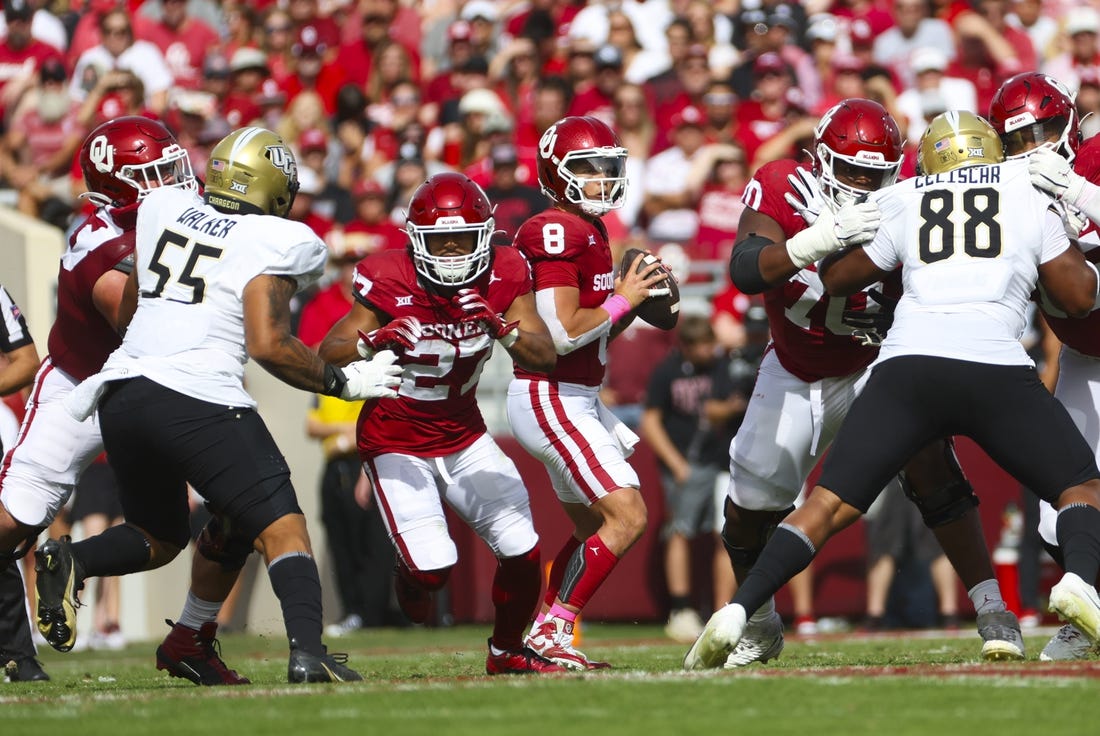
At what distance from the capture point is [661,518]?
11641 mm

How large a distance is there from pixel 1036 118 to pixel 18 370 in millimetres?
4498

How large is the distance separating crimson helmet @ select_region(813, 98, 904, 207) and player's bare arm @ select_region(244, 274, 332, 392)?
6.98ft

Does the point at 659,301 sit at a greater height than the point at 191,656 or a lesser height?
greater

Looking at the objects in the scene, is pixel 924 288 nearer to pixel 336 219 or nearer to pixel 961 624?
pixel 961 624

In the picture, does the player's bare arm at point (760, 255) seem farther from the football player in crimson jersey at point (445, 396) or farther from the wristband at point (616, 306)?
the football player in crimson jersey at point (445, 396)

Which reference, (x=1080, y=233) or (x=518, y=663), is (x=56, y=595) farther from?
(x=1080, y=233)

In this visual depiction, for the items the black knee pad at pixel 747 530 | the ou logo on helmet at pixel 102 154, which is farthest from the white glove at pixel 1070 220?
the ou logo on helmet at pixel 102 154

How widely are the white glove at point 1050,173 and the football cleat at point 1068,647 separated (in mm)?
1680

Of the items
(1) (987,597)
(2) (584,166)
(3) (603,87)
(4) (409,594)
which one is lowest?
(1) (987,597)

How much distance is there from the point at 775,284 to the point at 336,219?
813 centimetres

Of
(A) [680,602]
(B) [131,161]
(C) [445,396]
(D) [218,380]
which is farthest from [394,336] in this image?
(A) [680,602]

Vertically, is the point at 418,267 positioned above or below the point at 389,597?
above

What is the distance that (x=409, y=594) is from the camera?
679cm

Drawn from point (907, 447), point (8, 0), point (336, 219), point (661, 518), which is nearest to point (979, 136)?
point (907, 447)
